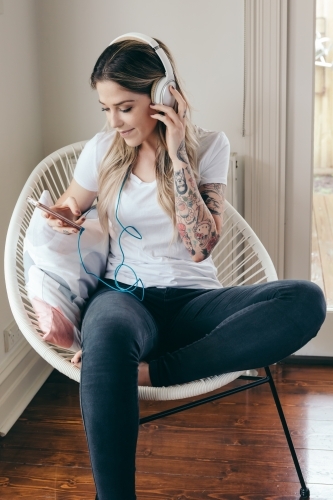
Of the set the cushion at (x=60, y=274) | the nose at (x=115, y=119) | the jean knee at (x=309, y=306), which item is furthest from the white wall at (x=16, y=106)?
the jean knee at (x=309, y=306)

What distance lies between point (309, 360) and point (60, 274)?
1.15 meters

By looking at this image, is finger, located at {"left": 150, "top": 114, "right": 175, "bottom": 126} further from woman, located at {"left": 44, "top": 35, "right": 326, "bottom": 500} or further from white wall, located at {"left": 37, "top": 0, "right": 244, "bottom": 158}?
white wall, located at {"left": 37, "top": 0, "right": 244, "bottom": 158}

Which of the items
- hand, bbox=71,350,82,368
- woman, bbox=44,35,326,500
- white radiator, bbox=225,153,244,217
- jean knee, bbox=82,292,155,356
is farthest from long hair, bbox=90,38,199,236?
white radiator, bbox=225,153,244,217

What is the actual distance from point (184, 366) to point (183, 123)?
1.87 feet

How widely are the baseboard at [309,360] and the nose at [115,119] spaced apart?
1.20 metres

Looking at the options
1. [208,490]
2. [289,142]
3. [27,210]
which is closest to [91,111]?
[27,210]

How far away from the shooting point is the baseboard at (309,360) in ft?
7.50

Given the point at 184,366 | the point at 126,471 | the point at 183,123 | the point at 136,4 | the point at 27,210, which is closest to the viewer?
the point at 126,471

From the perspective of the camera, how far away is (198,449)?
177cm

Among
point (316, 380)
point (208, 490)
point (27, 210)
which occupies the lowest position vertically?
point (316, 380)

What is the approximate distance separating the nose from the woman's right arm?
21 cm

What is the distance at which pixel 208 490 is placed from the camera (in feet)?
5.18

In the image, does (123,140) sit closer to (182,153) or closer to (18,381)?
(182,153)

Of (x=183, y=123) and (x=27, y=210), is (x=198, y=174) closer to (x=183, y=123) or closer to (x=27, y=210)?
(x=183, y=123)
